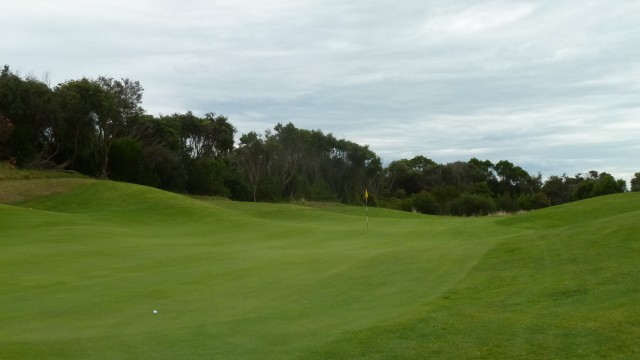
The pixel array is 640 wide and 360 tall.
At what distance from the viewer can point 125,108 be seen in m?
70.7

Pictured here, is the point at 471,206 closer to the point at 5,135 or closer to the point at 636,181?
the point at 636,181

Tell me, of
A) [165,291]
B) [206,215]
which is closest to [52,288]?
[165,291]

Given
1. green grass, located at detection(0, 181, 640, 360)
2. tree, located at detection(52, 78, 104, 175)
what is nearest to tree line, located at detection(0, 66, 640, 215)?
tree, located at detection(52, 78, 104, 175)

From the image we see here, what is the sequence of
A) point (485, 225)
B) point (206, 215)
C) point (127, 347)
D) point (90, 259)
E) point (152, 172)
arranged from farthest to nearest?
point (152, 172), point (206, 215), point (485, 225), point (90, 259), point (127, 347)

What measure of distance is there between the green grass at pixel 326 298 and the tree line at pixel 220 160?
3440 cm

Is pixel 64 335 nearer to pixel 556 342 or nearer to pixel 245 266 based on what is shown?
pixel 556 342

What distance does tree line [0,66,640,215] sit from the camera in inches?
2287

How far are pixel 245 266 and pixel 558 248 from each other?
28.5 ft

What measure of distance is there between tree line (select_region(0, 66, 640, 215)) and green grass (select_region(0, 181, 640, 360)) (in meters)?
34.4

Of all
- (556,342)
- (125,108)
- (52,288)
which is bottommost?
(52,288)

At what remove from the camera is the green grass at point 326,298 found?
8.20 meters

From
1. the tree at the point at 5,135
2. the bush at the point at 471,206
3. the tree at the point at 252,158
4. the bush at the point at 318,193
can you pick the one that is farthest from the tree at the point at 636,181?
the tree at the point at 5,135

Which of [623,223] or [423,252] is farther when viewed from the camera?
[423,252]

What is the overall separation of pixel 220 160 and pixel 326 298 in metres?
69.0
